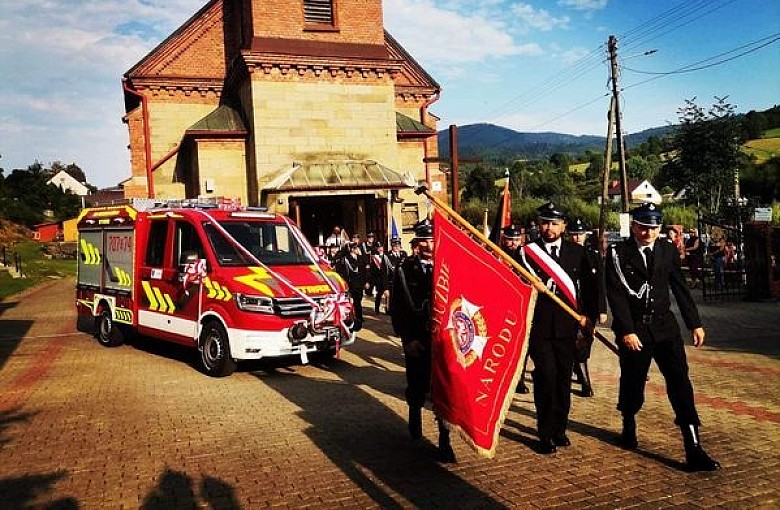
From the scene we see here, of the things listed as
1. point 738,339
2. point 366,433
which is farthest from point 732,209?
point 366,433

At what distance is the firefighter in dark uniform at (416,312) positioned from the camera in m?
5.55

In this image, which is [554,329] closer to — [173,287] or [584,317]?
[584,317]

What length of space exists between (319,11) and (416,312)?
18.6 meters

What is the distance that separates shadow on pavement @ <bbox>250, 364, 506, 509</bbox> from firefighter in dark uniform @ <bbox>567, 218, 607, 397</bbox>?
Result: 182 centimetres

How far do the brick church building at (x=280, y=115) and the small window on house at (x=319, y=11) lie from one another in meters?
0.03

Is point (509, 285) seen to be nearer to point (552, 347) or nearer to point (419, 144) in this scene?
point (552, 347)

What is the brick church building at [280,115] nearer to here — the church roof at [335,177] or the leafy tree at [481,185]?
the church roof at [335,177]

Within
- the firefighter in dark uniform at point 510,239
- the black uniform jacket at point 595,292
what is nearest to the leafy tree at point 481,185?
the firefighter in dark uniform at point 510,239

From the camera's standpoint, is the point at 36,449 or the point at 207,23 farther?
the point at 207,23

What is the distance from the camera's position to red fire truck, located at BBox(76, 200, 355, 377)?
8.38 metres

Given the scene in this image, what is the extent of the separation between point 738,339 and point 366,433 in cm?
738

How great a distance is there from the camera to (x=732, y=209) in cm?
2481

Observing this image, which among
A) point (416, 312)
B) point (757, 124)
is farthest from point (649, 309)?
point (757, 124)

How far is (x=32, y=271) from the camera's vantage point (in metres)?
31.5
